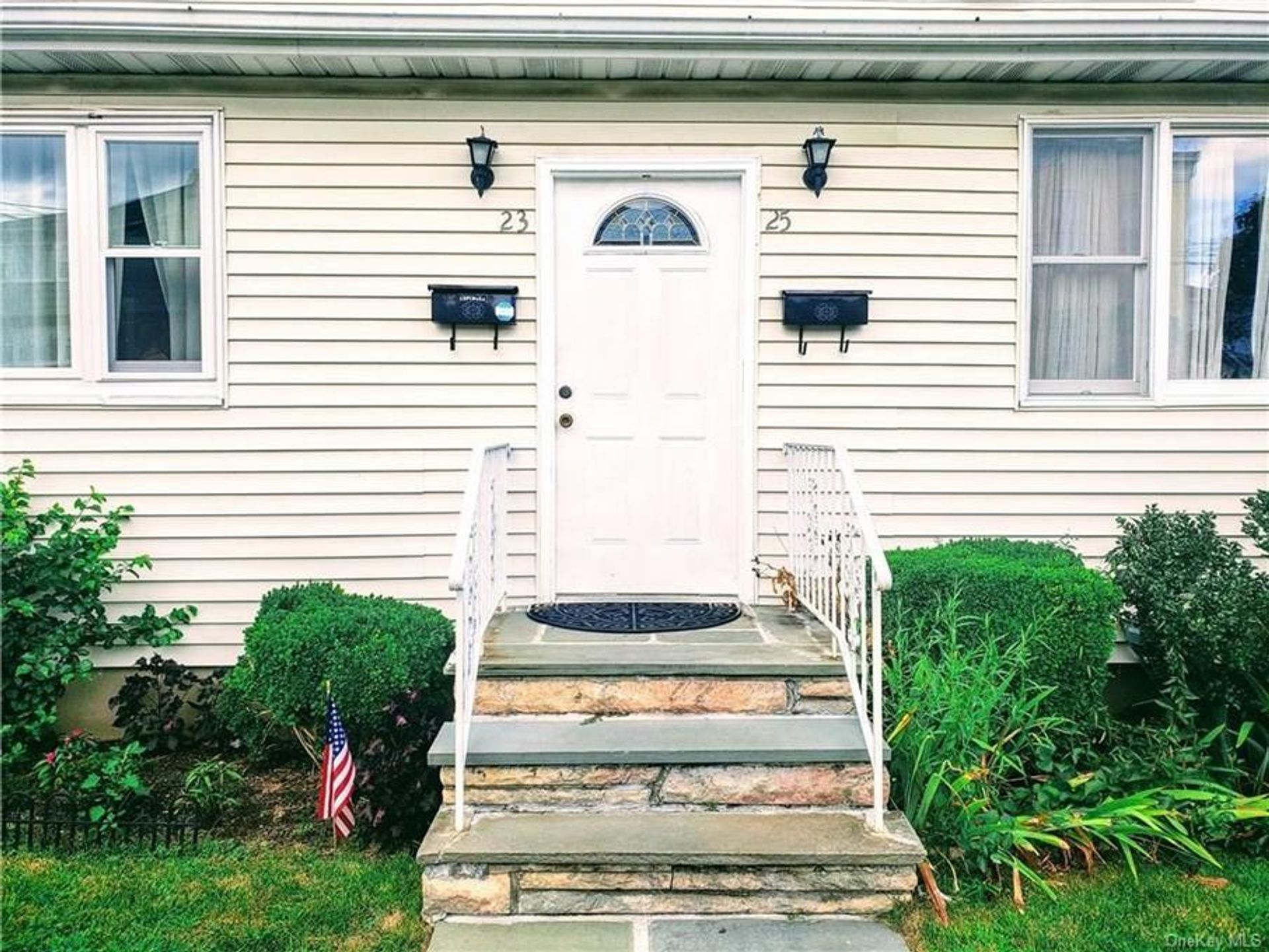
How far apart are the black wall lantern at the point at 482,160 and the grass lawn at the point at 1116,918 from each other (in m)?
3.60

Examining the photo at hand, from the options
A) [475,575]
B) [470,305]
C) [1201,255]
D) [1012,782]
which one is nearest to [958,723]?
[1012,782]

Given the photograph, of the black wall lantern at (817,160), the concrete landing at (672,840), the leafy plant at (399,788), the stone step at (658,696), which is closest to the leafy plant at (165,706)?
the leafy plant at (399,788)

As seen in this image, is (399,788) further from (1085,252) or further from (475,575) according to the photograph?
(1085,252)

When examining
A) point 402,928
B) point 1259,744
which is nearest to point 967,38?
point 1259,744

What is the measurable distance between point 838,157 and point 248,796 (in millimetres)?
4025

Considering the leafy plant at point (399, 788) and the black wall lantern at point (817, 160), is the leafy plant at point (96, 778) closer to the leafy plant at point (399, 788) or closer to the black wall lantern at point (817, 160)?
the leafy plant at point (399, 788)

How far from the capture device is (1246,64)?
448cm

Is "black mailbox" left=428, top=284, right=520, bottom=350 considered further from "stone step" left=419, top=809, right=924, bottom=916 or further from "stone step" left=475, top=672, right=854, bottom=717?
"stone step" left=419, top=809, right=924, bottom=916

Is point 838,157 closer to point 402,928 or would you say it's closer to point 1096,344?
point 1096,344

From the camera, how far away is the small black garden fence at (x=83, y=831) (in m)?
3.55

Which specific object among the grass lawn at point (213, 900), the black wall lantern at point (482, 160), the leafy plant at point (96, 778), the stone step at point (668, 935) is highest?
the black wall lantern at point (482, 160)

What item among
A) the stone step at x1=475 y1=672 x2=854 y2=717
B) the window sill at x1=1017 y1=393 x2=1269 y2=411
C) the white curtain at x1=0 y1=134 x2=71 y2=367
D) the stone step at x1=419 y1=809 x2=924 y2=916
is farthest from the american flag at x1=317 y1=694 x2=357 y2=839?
the window sill at x1=1017 y1=393 x2=1269 y2=411

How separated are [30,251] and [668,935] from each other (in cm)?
434

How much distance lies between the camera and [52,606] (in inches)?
171
